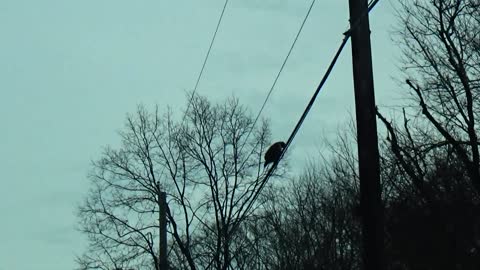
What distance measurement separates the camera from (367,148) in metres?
9.24

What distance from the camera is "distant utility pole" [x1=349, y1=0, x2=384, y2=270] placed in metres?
9.13

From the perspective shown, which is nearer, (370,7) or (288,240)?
(370,7)

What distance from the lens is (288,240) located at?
1357 inches

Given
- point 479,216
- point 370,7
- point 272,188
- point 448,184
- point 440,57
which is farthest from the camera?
point 272,188

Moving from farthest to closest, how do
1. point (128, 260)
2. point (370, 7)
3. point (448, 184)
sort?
point (128, 260) < point (448, 184) < point (370, 7)

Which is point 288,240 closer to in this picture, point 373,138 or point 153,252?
point 153,252

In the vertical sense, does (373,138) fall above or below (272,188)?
below

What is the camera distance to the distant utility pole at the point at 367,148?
360 inches

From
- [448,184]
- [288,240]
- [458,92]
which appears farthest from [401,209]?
[288,240]

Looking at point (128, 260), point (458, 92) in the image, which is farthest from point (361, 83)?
point (128, 260)

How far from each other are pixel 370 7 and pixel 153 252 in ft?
87.8

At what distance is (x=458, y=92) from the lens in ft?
58.1

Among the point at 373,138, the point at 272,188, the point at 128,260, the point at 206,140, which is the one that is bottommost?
the point at 373,138

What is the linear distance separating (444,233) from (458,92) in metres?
3.50
